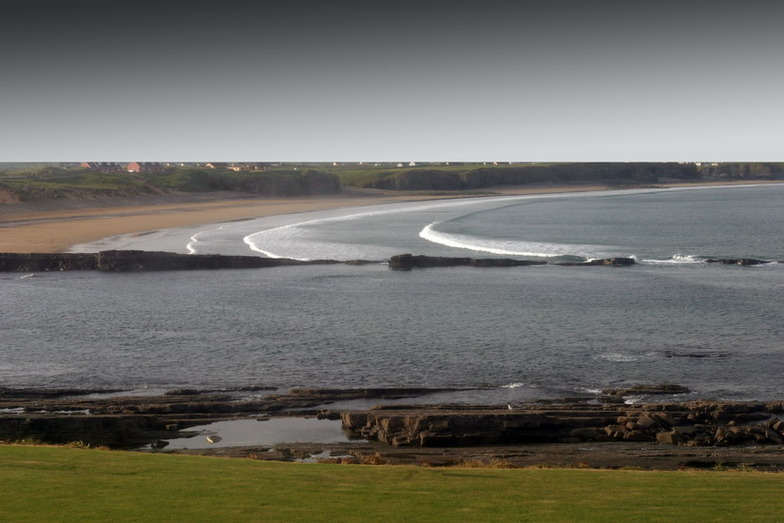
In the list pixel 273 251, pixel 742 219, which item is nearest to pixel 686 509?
pixel 273 251

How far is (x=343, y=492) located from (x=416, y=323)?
29.1 meters

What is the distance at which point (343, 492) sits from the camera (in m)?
14.1

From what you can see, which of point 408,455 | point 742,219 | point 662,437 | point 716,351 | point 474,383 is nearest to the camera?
point 408,455

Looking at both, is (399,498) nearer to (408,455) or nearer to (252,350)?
(408,455)

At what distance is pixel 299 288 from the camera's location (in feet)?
179

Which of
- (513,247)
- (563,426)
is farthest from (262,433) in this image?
(513,247)

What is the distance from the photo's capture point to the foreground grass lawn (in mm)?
12672

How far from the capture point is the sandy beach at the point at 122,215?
259 feet

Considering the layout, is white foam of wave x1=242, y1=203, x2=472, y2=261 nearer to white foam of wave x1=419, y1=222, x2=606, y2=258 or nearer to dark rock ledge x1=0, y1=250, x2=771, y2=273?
dark rock ledge x1=0, y1=250, x2=771, y2=273

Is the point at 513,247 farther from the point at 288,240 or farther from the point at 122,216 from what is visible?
the point at 122,216

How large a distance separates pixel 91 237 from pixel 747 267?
61.6 meters

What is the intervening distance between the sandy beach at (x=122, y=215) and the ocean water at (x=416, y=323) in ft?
19.9

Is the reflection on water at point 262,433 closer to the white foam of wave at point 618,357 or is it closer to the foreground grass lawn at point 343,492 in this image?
the foreground grass lawn at point 343,492

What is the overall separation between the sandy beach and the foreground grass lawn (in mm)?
60253
